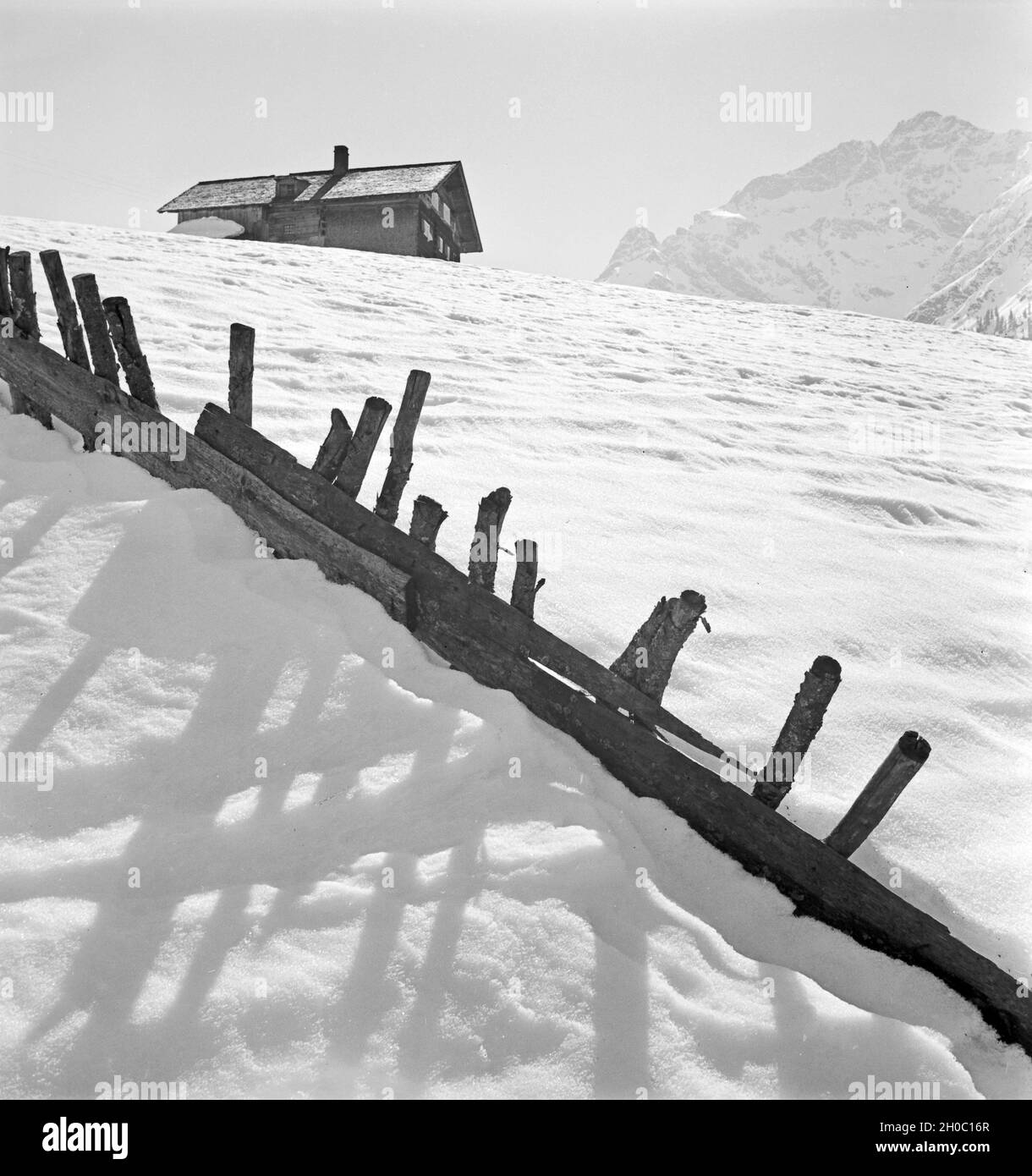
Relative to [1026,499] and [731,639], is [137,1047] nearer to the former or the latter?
[731,639]

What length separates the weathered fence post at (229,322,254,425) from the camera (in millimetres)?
3643

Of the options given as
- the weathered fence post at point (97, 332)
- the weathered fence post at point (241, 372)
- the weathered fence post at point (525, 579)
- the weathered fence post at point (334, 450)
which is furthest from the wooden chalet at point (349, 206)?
the weathered fence post at point (525, 579)

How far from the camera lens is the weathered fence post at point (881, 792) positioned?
238cm

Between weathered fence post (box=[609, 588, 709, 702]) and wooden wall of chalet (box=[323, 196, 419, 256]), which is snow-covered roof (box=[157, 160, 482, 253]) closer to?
wooden wall of chalet (box=[323, 196, 419, 256])

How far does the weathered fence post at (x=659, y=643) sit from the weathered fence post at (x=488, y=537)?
608mm

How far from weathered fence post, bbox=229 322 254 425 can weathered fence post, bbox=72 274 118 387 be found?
79cm

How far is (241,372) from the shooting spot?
366 cm

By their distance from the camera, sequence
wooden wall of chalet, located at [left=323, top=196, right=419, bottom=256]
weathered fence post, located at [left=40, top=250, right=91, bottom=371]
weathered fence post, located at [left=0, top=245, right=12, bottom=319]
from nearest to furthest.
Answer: weathered fence post, located at [left=40, top=250, right=91, bottom=371], weathered fence post, located at [left=0, top=245, right=12, bottom=319], wooden wall of chalet, located at [left=323, top=196, right=419, bottom=256]

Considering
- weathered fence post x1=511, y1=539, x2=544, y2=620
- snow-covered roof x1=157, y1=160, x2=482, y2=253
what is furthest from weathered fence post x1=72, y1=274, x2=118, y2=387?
snow-covered roof x1=157, y1=160, x2=482, y2=253

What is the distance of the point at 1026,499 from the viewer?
753 cm

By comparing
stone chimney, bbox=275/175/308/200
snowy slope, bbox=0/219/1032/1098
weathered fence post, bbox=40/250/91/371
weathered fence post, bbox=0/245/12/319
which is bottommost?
snowy slope, bbox=0/219/1032/1098

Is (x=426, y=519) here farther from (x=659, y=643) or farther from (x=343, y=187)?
(x=343, y=187)

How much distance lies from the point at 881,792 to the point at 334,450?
237 cm

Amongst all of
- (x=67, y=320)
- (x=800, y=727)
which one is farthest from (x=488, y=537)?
(x=67, y=320)
